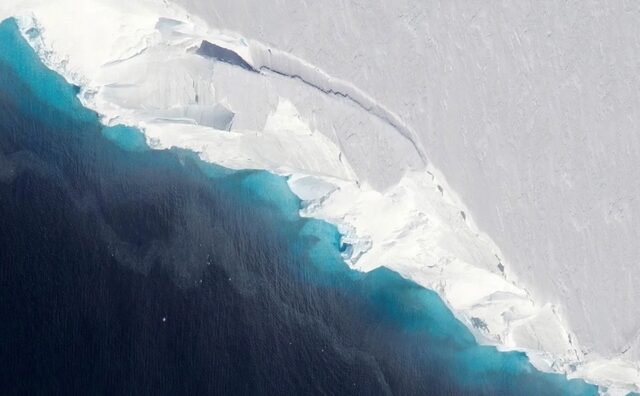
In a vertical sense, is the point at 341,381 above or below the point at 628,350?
below

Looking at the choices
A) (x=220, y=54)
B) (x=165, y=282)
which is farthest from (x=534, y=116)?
(x=165, y=282)

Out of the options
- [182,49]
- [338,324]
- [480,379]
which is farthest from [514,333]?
[182,49]

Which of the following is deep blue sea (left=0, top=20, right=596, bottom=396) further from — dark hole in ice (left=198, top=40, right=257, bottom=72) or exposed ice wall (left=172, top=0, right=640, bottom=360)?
exposed ice wall (left=172, top=0, right=640, bottom=360)

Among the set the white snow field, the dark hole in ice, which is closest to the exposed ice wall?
the white snow field

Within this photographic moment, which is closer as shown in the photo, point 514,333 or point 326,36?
point 326,36

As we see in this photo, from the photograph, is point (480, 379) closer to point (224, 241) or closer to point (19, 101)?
point (224, 241)
